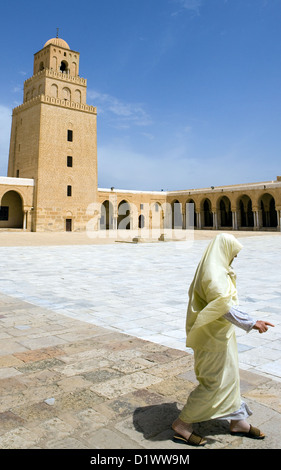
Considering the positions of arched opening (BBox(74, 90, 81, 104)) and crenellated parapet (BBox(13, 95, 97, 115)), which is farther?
arched opening (BBox(74, 90, 81, 104))

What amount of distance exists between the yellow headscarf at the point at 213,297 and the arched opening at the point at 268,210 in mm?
31696

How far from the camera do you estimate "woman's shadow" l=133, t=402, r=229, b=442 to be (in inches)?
78.4

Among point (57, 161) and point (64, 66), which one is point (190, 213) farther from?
point (64, 66)

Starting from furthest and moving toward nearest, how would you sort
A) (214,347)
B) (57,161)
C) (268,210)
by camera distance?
(268,210)
(57,161)
(214,347)

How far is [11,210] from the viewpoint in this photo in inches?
1104

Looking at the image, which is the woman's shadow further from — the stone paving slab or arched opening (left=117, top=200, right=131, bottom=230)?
arched opening (left=117, top=200, right=131, bottom=230)

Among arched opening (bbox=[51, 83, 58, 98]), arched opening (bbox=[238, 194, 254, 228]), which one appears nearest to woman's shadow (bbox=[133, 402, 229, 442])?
arched opening (bbox=[51, 83, 58, 98])

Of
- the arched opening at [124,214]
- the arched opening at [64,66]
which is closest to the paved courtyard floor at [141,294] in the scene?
the arched opening at [64,66]

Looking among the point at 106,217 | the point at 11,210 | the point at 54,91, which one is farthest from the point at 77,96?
the point at 106,217

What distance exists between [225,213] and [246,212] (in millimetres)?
3498

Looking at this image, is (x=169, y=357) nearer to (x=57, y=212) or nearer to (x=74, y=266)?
(x=74, y=266)

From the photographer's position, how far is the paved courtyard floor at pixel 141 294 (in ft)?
12.6

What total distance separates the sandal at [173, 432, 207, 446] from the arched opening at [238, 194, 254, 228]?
108 ft
